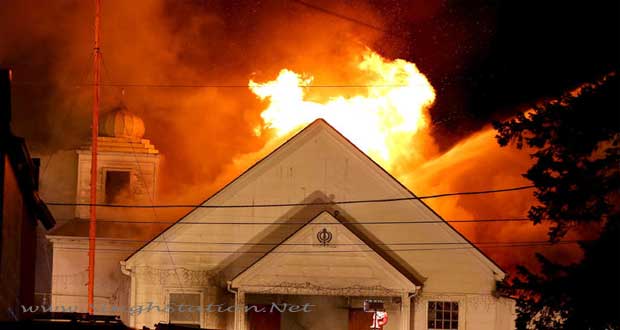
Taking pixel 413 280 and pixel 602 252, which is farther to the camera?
pixel 413 280

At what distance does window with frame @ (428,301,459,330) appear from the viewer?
124ft

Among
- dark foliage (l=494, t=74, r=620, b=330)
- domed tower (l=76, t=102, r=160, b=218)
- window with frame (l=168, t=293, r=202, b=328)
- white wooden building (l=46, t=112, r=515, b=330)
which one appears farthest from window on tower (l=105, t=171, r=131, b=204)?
dark foliage (l=494, t=74, r=620, b=330)

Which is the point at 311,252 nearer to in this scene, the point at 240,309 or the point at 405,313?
the point at 240,309

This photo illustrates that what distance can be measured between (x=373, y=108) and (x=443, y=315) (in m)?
9.86

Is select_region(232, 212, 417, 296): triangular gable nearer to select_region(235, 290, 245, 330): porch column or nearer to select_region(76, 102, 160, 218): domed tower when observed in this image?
select_region(235, 290, 245, 330): porch column

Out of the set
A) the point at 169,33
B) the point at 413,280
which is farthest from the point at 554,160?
the point at 169,33

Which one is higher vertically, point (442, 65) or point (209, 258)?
point (442, 65)

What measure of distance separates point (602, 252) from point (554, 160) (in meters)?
2.74

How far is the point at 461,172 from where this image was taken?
47.3 metres

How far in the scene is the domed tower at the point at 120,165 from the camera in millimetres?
44797

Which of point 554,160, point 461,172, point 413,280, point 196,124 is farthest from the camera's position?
point 196,124

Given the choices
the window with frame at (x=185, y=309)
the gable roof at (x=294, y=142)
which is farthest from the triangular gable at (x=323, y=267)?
the window with frame at (x=185, y=309)

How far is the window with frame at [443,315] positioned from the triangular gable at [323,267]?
1611mm

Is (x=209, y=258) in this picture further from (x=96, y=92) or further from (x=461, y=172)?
(x=461, y=172)
